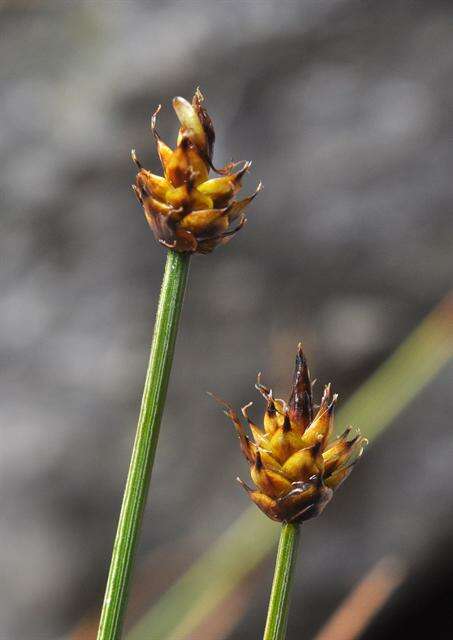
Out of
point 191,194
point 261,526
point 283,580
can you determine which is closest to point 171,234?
point 191,194

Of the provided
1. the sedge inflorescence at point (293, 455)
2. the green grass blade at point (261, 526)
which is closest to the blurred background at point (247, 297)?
the green grass blade at point (261, 526)

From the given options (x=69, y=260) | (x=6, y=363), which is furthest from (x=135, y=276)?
(x=6, y=363)

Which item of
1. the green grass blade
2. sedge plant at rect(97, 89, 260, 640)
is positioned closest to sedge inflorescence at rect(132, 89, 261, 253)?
sedge plant at rect(97, 89, 260, 640)

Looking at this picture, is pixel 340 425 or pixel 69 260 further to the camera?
pixel 69 260

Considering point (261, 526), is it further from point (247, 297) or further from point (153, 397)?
point (153, 397)

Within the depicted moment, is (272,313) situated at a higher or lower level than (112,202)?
lower

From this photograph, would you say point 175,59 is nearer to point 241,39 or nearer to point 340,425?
point 241,39

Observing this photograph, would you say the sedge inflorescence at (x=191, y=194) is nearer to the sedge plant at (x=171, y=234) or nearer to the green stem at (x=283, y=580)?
the sedge plant at (x=171, y=234)

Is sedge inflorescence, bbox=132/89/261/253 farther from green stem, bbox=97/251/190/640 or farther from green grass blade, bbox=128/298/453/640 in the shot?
green grass blade, bbox=128/298/453/640
